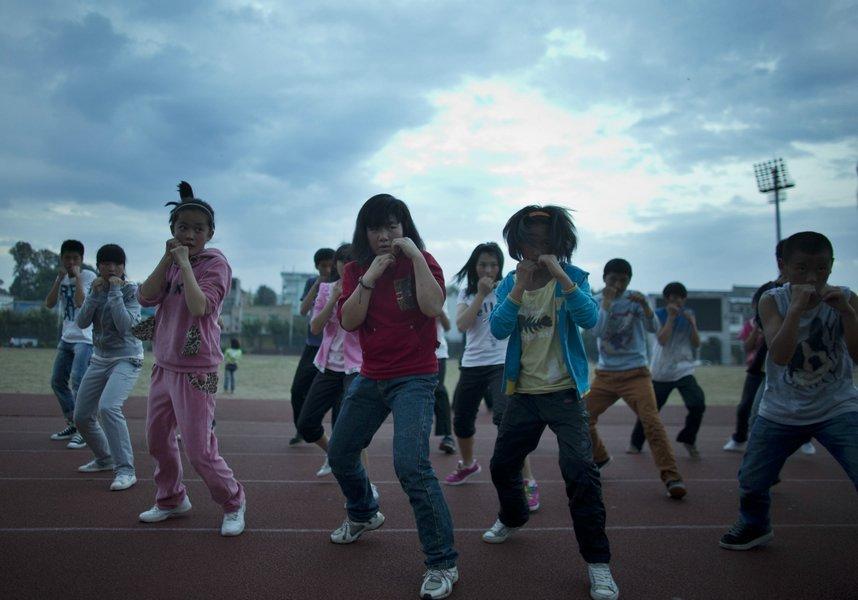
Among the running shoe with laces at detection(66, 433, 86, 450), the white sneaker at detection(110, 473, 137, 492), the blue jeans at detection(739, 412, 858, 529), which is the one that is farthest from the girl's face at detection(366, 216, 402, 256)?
the running shoe with laces at detection(66, 433, 86, 450)

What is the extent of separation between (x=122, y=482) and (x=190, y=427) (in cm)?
176

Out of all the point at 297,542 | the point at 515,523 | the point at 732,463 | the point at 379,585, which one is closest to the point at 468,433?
the point at 515,523

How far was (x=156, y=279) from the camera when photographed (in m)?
3.84

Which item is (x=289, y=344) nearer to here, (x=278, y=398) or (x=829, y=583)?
(x=278, y=398)

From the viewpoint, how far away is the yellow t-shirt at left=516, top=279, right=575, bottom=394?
344cm

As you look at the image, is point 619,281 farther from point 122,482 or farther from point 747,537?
point 122,482

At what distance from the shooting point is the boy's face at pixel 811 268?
11.0ft

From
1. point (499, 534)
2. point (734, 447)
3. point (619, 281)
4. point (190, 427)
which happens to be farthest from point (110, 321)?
point (734, 447)

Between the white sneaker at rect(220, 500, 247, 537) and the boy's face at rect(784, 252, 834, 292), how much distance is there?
370cm

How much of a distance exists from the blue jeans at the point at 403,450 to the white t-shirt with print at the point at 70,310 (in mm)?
4522

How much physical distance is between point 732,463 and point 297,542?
18.8 ft

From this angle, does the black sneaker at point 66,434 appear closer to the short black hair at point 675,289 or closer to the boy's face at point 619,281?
the boy's face at point 619,281

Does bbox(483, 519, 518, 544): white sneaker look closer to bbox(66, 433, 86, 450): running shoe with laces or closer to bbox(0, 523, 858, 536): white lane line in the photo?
bbox(0, 523, 858, 536): white lane line

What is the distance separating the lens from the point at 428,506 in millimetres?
3047
